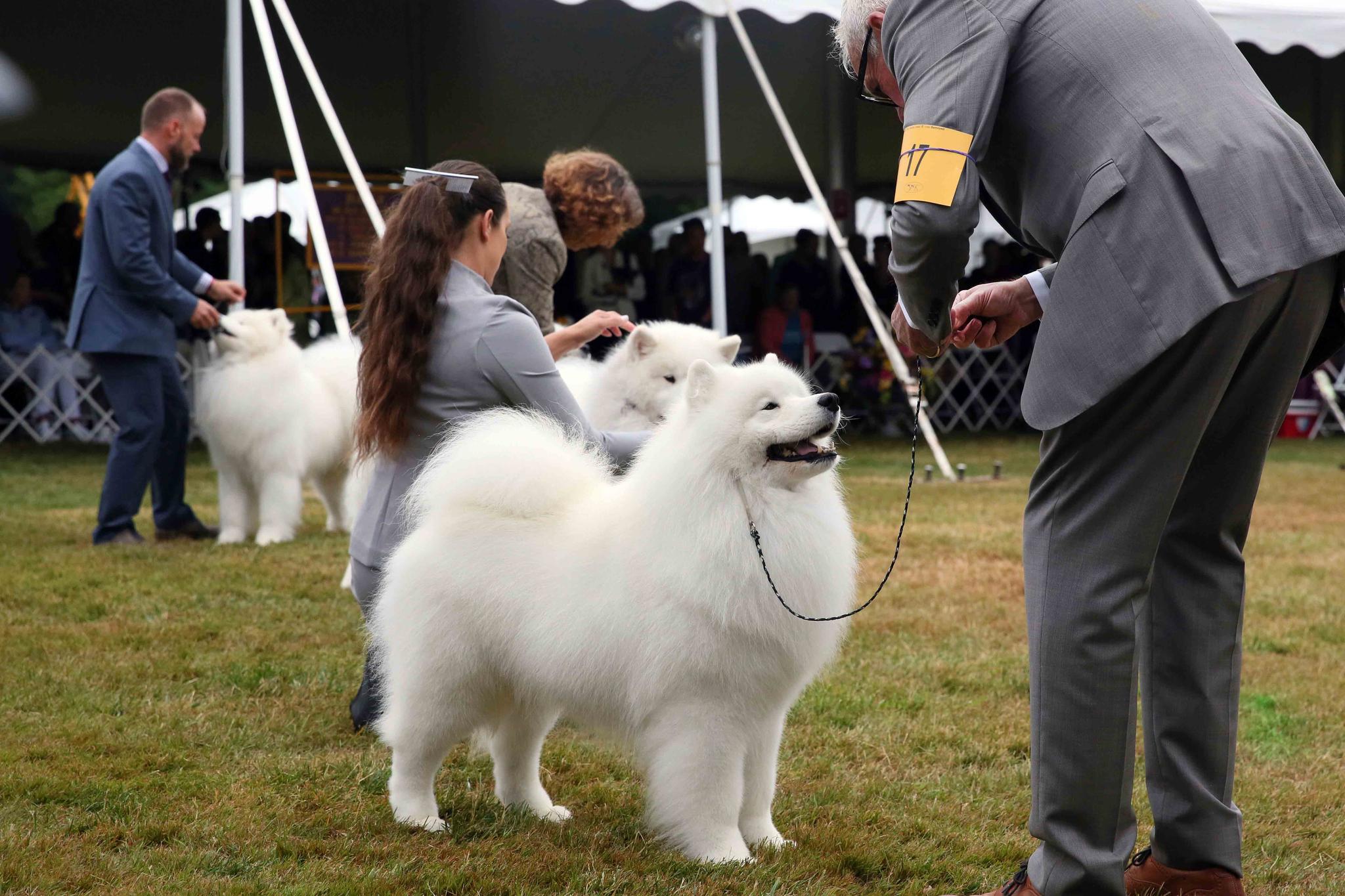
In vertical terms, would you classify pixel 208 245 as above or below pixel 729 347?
below

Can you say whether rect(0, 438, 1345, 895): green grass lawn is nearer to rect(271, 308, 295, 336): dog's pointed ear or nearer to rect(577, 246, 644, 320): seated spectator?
rect(271, 308, 295, 336): dog's pointed ear

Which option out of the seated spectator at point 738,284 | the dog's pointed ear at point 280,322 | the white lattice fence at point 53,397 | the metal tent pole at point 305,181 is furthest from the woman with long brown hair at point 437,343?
the seated spectator at point 738,284

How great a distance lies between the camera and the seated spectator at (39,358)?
412 inches

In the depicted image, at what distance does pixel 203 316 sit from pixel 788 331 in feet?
22.0

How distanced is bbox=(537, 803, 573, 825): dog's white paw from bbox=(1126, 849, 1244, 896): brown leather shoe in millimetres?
1183

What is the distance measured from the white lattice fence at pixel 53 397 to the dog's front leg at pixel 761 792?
8.66 m

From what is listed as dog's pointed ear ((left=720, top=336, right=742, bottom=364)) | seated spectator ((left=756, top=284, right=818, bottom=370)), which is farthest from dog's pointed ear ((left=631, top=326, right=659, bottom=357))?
seated spectator ((left=756, top=284, right=818, bottom=370))

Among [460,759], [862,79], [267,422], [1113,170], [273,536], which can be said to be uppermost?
[862,79]

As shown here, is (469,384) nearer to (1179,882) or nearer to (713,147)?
(1179,882)

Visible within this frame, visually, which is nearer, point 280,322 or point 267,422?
point 267,422

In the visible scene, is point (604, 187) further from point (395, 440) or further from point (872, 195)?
point (872, 195)

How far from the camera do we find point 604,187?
395 cm

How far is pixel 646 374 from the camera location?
3.82 metres

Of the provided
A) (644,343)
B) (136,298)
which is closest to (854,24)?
(644,343)
